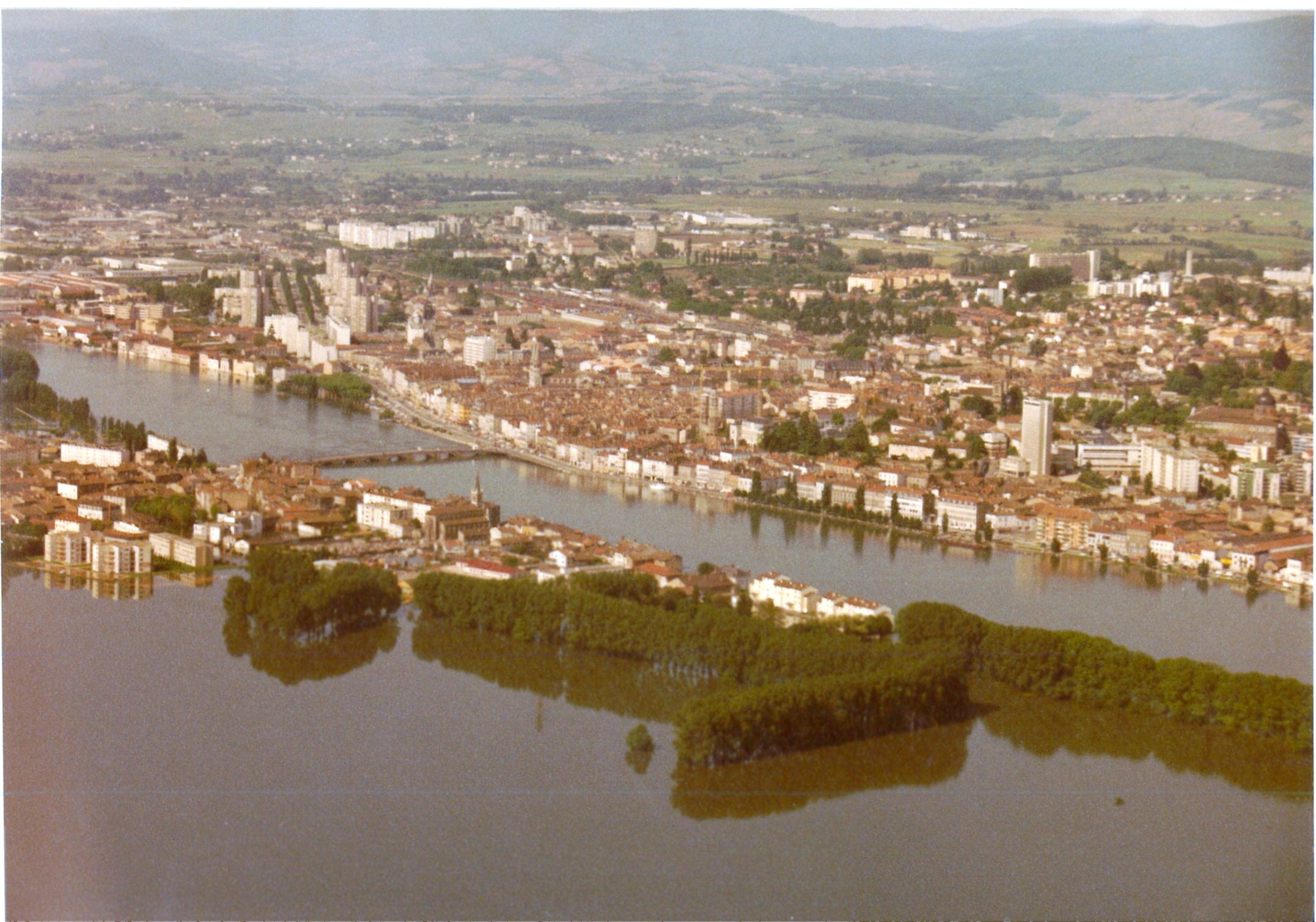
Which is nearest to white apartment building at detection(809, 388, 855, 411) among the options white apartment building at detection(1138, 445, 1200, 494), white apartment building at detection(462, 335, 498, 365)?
white apartment building at detection(1138, 445, 1200, 494)

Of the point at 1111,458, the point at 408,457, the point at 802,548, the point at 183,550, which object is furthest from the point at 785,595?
the point at 408,457

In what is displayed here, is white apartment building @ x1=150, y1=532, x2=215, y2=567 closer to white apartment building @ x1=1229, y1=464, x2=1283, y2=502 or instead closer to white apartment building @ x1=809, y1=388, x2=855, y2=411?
white apartment building @ x1=1229, y1=464, x2=1283, y2=502

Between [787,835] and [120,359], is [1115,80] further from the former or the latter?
[787,835]

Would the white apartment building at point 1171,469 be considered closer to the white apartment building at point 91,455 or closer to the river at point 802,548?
the river at point 802,548

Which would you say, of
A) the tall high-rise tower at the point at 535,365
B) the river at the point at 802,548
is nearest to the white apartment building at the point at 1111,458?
the river at the point at 802,548

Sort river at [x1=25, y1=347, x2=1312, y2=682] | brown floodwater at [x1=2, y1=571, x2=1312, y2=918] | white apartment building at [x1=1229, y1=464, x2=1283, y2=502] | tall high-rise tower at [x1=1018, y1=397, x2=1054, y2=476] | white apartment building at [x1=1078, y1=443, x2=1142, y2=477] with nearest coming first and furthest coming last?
brown floodwater at [x1=2, y1=571, x2=1312, y2=918]
river at [x1=25, y1=347, x2=1312, y2=682]
white apartment building at [x1=1229, y1=464, x2=1283, y2=502]
white apartment building at [x1=1078, y1=443, x2=1142, y2=477]
tall high-rise tower at [x1=1018, y1=397, x2=1054, y2=476]

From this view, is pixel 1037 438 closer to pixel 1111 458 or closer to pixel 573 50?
pixel 1111 458
